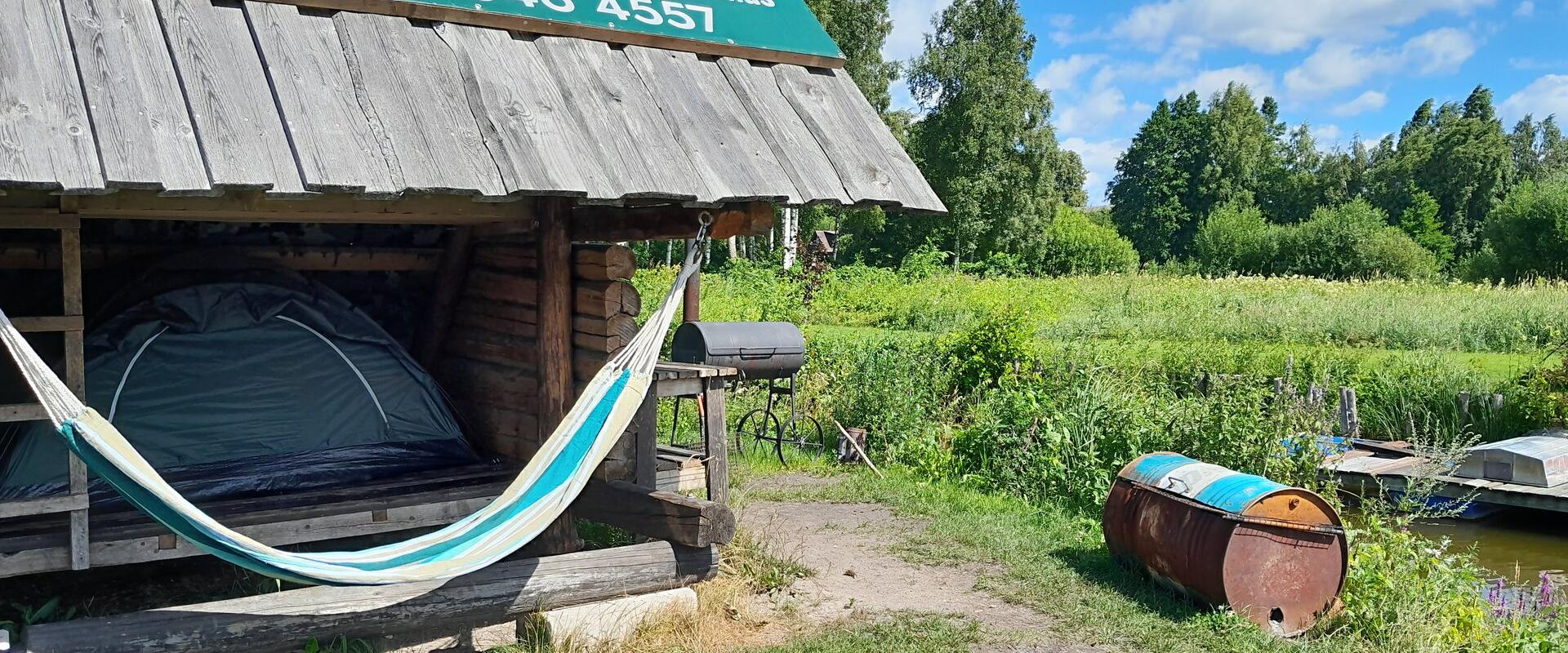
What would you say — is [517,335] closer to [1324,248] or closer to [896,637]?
[896,637]

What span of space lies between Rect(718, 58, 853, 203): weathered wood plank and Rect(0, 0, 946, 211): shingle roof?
1 centimetres

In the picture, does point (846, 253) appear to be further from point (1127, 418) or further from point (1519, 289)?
point (1127, 418)

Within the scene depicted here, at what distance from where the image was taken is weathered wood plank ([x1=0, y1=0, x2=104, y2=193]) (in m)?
3.69

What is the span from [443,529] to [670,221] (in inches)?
67.5

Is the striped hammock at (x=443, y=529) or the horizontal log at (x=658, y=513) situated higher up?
the striped hammock at (x=443, y=529)

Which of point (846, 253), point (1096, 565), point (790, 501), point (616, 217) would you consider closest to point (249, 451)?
point (616, 217)

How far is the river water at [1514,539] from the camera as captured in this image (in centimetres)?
954

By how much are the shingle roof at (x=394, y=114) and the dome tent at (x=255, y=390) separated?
220 centimetres

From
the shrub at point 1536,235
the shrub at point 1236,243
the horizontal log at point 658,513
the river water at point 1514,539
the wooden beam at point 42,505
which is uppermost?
the shrub at point 1236,243

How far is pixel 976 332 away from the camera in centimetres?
1163

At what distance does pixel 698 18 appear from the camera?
581cm

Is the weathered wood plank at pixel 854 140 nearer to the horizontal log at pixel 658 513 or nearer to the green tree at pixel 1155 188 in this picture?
the horizontal log at pixel 658 513

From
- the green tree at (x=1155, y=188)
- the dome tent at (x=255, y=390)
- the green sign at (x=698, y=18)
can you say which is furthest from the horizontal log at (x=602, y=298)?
the green tree at (x=1155, y=188)

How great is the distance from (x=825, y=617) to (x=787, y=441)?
4851 mm
